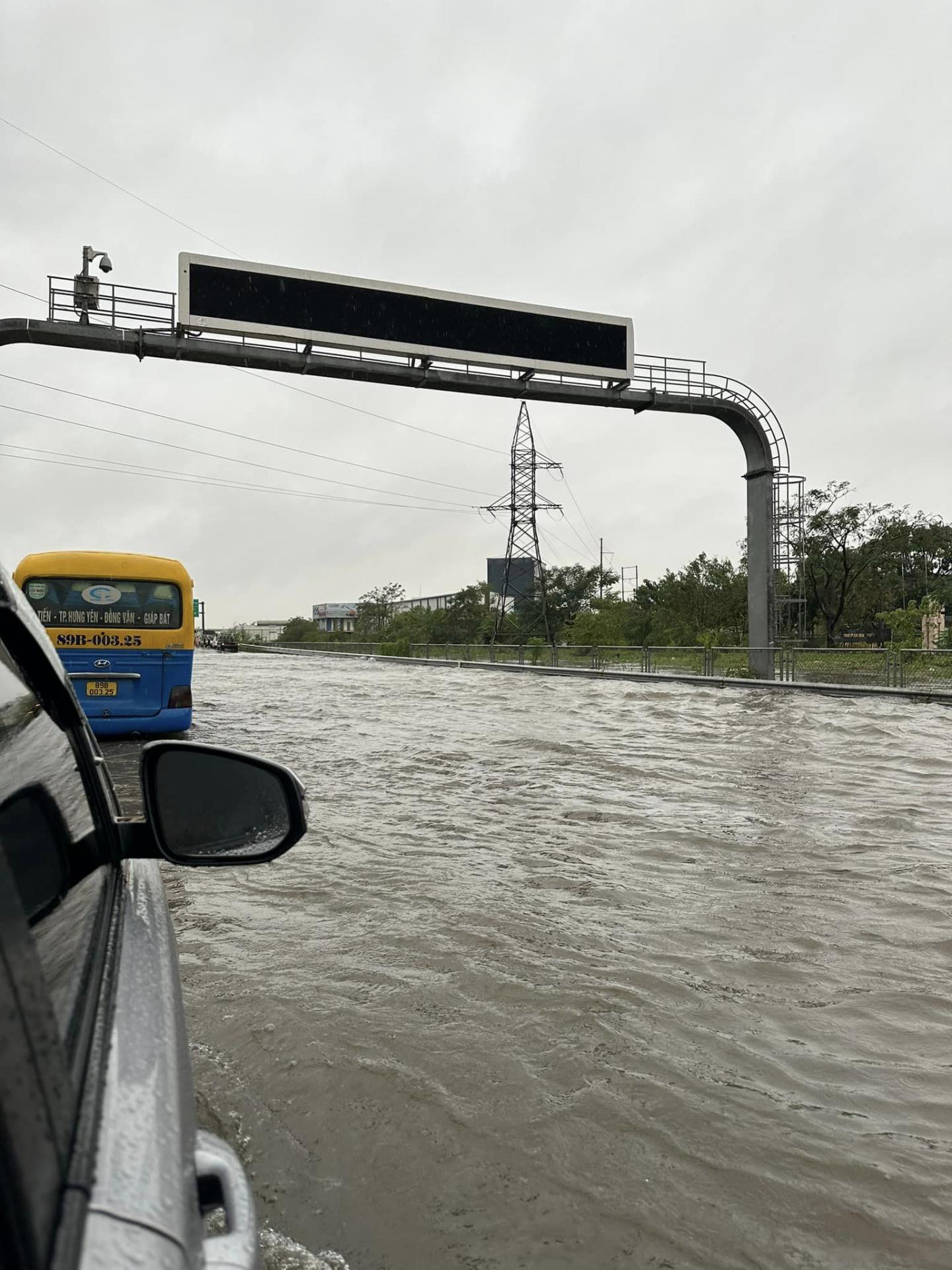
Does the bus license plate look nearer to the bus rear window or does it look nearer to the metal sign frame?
the bus rear window

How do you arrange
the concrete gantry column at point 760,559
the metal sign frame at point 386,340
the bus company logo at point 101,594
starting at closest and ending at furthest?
the bus company logo at point 101,594 → the metal sign frame at point 386,340 → the concrete gantry column at point 760,559

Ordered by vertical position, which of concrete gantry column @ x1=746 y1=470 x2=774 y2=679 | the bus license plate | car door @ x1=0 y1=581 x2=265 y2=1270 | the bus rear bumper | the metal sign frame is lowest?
the bus rear bumper

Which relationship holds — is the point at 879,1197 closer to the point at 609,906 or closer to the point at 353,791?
the point at 609,906

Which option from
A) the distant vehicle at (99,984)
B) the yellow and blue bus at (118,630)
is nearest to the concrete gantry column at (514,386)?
the yellow and blue bus at (118,630)

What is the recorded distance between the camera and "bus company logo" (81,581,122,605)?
40.6 ft

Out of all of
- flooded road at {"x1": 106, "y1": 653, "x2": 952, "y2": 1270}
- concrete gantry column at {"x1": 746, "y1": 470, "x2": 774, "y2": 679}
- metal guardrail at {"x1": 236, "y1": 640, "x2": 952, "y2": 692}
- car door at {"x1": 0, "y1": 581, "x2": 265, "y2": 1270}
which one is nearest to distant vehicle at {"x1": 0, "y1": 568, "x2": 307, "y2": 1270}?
car door at {"x1": 0, "y1": 581, "x2": 265, "y2": 1270}

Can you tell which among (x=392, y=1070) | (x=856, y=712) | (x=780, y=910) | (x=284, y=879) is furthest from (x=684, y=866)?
(x=856, y=712)

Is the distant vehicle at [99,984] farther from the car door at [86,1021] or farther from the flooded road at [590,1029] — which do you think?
the flooded road at [590,1029]

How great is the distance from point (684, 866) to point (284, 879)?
2.56 m

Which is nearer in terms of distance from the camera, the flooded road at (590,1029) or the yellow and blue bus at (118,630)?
the flooded road at (590,1029)

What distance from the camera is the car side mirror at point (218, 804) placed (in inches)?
66.6

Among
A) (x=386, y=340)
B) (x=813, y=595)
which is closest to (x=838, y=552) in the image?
(x=813, y=595)

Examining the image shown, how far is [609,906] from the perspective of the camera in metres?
5.22

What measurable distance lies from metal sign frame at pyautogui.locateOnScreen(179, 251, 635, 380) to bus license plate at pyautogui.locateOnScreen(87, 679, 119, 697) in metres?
15.3
